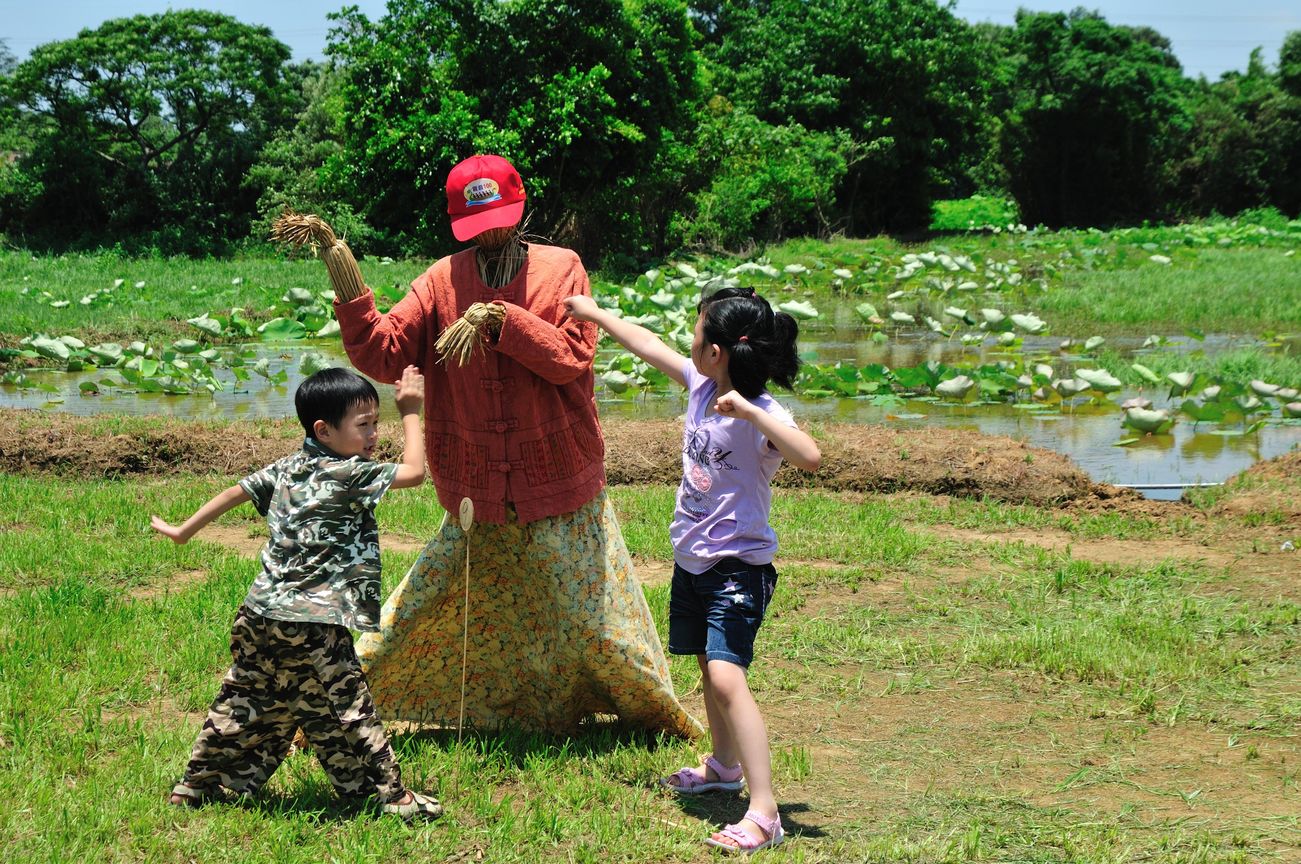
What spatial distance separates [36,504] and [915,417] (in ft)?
20.9

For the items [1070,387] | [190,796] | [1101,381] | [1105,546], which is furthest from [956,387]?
[190,796]

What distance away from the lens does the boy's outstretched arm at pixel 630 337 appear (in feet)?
12.0

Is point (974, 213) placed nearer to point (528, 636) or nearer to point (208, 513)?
point (528, 636)

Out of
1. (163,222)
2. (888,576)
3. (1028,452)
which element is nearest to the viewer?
(888,576)

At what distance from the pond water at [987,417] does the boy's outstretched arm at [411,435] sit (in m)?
5.46

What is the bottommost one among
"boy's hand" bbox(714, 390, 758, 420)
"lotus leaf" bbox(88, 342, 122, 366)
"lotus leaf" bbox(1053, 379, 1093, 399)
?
"lotus leaf" bbox(1053, 379, 1093, 399)

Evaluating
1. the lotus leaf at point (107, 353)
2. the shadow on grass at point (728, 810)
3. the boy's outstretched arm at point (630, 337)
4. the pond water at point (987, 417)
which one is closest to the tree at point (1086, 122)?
the pond water at point (987, 417)

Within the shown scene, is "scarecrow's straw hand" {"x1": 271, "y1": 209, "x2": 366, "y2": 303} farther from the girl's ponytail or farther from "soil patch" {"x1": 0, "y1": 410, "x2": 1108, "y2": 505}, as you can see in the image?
"soil patch" {"x1": 0, "y1": 410, "x2": 1108, "y2": 505}

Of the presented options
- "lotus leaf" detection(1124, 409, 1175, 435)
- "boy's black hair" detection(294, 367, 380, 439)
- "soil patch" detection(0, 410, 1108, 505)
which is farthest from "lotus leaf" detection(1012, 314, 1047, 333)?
"boy's black hair" detection(294, 367, 380, 439)

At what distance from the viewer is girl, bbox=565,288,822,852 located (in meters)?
3.25

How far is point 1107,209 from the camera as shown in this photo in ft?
130

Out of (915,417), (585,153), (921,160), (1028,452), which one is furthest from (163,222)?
(1028,452)

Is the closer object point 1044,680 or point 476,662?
point 476,662

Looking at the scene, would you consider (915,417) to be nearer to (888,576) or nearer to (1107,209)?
(888,576)
